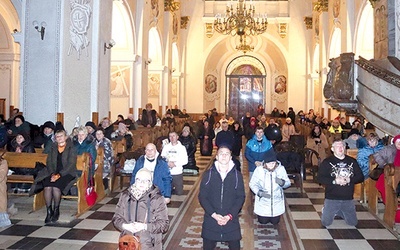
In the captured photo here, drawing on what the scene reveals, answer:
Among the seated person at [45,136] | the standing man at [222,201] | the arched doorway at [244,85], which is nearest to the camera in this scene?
the standing man at [222,201]

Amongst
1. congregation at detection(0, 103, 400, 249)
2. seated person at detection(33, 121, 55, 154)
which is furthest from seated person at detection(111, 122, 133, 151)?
seated person at detection(33, 121, 55, 154)

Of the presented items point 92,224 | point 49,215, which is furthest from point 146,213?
point 49,215

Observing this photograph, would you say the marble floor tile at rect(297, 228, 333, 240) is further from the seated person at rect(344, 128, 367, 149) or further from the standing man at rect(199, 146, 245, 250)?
the seated person at rect(344, 128, 367, 149)

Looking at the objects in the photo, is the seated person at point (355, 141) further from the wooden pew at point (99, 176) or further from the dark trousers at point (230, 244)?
the dark trousers at point (230, 244)

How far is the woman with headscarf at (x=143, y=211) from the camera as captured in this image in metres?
4.29

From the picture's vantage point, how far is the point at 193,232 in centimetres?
679

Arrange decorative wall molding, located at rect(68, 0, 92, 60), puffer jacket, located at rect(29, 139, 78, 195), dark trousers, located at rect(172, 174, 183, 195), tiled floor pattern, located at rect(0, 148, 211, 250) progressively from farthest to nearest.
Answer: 1. decorative wall molding, located at rect(68, 0, 92, 60)
2. dark trousers, located at rect(172, 174, 183, 195)
3. puffer jacket, located at rect(29, 139, 78, 195)
4. tiled floor pattern, located at rect(0, 148, 211, 250)

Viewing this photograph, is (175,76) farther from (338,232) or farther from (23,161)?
(338,232)

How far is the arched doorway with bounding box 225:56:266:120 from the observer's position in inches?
1209

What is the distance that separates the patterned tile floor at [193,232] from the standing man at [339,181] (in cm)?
20

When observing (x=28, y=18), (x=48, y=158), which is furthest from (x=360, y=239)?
(x=28, y=18)

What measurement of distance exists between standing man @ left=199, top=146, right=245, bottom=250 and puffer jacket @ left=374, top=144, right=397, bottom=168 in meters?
3.61

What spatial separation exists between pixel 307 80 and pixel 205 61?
638 cm

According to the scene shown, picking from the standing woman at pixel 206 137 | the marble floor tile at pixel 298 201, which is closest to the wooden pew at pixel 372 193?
the marble floor tile at pixel 298 201
